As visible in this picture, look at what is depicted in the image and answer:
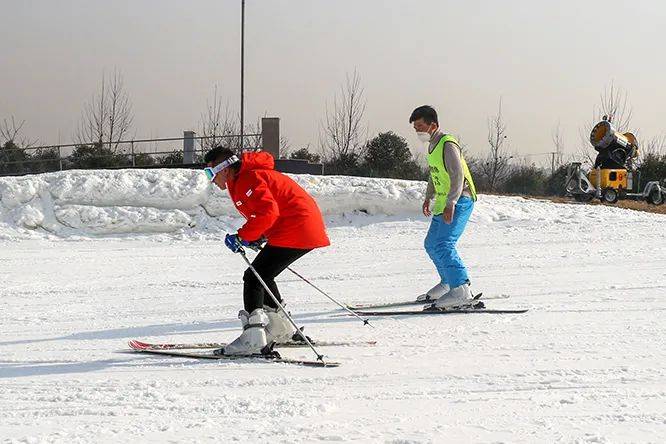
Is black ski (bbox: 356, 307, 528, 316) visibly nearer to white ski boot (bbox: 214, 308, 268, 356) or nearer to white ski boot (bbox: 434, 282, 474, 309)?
white ski boot (bbox: 434, 282, 474, 309)


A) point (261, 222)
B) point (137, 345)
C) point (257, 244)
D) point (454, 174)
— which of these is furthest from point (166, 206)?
point (261, 222)

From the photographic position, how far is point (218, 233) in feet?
53.4

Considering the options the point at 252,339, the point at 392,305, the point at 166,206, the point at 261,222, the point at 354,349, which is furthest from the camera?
the point at 166,206

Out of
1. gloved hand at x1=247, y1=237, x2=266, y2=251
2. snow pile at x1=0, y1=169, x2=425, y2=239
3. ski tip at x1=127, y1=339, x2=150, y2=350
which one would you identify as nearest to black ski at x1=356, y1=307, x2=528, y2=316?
gloved hand at x1=247, y1=237, x2=266, y2=251

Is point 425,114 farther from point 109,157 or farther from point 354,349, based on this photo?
point 109,157

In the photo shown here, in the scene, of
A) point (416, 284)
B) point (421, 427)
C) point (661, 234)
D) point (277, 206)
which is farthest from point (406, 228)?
point (421, 427)

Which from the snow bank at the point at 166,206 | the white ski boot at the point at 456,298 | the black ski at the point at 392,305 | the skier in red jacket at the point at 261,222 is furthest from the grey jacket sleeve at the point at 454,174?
the snow bank at the point at 166,206

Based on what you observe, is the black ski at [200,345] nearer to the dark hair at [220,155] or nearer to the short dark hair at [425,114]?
the dark hair at [220,155]

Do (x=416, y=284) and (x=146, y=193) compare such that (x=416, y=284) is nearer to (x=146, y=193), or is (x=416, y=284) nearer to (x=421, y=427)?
(x=421, y=427)

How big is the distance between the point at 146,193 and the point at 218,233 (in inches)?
87.2

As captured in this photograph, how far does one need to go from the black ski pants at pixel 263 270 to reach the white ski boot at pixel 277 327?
0.28m

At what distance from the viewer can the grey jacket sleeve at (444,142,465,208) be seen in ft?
23.8

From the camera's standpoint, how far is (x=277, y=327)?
6.03m

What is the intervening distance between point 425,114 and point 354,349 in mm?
2521
